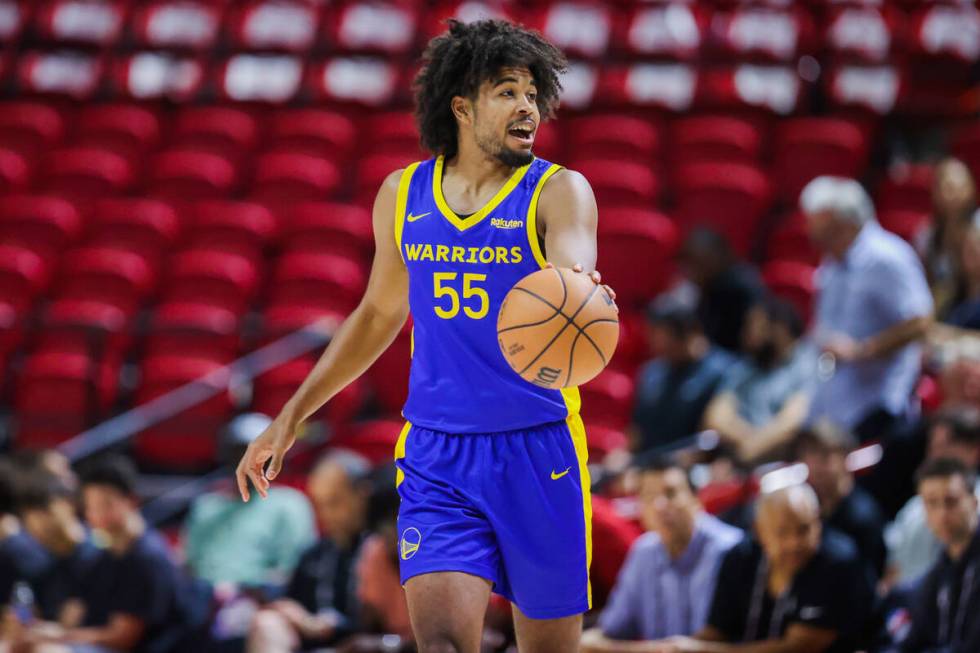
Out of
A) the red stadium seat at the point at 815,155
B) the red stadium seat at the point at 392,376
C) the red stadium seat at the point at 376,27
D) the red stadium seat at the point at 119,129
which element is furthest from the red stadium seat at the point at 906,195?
the red stadium seat at the point at 119,129

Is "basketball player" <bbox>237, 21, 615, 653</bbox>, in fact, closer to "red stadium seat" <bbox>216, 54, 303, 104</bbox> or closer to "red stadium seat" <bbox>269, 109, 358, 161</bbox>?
"red stadium seat" <bbox>269, 109, 358, 161</bbox>

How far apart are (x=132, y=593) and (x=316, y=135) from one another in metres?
5.50

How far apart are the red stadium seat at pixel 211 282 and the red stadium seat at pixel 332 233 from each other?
48 cm

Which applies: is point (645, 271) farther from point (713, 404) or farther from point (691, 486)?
point (691, 486)

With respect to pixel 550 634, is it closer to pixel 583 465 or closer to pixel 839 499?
pixel 583 465

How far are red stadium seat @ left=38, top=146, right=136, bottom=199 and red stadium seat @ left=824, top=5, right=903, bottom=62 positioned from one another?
5.59 metres

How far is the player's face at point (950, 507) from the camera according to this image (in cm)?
527

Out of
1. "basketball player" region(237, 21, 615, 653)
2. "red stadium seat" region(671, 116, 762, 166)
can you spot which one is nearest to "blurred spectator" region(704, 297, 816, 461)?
"red stadium seat" region(671, 116, 762, 166)

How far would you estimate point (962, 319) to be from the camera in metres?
7.38

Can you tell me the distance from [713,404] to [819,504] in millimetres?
1596

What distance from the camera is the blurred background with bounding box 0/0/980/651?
7.63 metres

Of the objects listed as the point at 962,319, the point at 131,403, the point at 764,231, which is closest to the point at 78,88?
the point at 131,403

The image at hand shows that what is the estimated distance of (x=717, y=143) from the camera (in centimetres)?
1073

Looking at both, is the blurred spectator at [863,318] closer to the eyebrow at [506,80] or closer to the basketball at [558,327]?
the eyebrow at [506,80]
